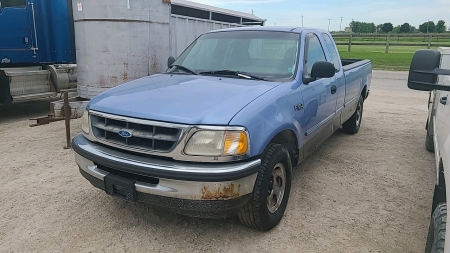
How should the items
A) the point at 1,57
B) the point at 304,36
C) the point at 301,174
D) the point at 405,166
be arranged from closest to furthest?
the point at 304,36, the point at 301,174, the point at 405,166, the point at 1,57

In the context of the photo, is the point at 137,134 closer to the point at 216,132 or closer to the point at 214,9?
the point at 216,132

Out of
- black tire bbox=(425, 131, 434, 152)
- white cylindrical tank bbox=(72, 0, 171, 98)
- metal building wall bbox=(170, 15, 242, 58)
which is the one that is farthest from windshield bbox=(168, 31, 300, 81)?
metal building wall bbox=(170, 15, 242, 58)

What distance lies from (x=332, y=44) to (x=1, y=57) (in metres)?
6.60

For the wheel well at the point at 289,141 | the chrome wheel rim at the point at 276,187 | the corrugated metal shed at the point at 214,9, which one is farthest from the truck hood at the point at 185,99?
the corrugated metal shed at the point at 214,9

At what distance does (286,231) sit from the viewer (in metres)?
3.21

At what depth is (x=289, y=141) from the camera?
3.46m

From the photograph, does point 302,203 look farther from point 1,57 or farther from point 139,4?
point 1,57

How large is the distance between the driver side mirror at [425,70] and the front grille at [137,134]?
1.62m

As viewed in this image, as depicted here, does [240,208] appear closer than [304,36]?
Yes

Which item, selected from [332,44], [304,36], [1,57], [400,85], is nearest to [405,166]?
[332,44]

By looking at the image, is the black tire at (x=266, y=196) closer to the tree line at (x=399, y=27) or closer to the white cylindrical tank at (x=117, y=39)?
the white cylindrical tank at (x=117, y=39)

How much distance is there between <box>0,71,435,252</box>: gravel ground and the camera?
3.01 metres

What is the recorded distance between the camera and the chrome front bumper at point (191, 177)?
257 centimetres

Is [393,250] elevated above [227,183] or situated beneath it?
situated beneath
